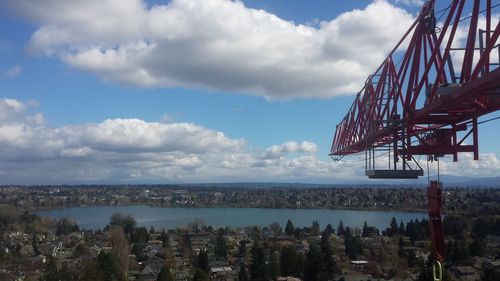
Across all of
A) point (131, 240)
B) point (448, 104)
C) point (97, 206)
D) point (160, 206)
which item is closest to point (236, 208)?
point (160, 206)

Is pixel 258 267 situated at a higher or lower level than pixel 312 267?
lower

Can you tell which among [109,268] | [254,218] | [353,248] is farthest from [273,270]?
[254,218]

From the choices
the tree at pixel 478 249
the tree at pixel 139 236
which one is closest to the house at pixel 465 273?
the tree at pixel 478 249

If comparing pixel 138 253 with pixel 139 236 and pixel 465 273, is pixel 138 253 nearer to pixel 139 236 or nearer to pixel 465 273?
pixel 139 236

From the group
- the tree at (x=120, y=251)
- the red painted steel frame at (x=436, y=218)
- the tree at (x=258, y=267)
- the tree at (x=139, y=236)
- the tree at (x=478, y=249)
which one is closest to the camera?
the red painted steel frame at (x=436, y=218)

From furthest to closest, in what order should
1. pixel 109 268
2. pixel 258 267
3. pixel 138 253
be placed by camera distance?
pixel 138 253 < pixel 258 267 < pixel 109 268

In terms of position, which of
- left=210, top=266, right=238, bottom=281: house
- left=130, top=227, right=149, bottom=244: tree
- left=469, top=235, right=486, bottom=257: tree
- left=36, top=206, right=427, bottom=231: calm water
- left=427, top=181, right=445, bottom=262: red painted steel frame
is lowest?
left=36, top=206, right=427, bottom=231: calm water

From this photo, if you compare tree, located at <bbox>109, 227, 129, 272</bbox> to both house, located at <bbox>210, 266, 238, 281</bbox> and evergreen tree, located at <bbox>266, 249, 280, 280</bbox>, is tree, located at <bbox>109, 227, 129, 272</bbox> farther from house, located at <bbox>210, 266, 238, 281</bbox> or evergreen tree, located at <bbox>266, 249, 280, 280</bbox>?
evergreen tree, located at <bbox>266, 249, 280, 280</bbox>

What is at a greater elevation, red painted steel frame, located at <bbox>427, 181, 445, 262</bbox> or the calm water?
red painted steel frame, located at <bbox>427, 181, 445, 262</bbox>

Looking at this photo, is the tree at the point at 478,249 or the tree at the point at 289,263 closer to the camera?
the tree at the point at 289,263

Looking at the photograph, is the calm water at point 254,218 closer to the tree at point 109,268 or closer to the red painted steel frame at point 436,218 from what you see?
the tree at point 109,268

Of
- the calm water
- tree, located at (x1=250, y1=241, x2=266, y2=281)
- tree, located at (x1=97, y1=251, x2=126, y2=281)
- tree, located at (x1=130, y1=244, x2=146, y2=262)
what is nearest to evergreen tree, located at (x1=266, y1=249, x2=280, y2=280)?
tree, located at (x1=250, y1=241, x2=266, y2=281)
